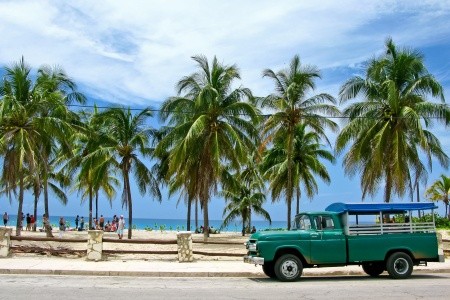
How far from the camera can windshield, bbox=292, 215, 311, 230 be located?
1516 cm

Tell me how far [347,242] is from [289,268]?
1.83 m

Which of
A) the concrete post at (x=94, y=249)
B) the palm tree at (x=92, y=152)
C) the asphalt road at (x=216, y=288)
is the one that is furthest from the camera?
the palm tree at (x=92, y=152)

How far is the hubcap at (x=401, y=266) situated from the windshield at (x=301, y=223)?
278 centimetres

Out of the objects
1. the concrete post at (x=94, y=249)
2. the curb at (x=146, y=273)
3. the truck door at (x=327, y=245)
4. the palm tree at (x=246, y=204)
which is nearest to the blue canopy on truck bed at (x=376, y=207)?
the truck door at (x=327, y=245)

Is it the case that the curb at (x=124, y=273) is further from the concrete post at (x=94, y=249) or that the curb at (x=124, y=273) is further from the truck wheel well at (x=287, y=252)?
the concrete post at (x=94, y=249)

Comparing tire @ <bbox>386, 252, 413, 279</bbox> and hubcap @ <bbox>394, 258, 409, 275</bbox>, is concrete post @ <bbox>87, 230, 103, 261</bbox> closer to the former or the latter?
tire @ <bbox>386, 252, 413, 279</bbox>

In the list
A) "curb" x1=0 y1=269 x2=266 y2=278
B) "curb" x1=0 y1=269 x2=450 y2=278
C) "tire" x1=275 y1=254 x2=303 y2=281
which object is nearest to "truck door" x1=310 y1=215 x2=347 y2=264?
"tire" x1=275 y1=254 x2=303 y2=281

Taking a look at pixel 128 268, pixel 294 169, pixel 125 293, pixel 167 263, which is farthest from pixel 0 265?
pixel 294 169

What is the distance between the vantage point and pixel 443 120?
2658cm

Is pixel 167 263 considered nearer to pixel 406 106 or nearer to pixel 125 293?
pixel 125 293

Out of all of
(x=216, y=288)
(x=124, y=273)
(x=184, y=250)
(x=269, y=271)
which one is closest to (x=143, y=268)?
(x=124, y=273)

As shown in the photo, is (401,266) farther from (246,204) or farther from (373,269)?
(246,204)

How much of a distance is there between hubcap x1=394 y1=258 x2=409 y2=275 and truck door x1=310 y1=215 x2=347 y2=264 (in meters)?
1.66

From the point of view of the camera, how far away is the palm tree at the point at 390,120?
2655 centimetres
